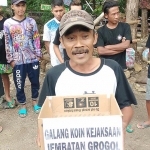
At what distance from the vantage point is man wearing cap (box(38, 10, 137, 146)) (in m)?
1.54

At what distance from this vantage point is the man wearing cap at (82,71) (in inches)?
60.7

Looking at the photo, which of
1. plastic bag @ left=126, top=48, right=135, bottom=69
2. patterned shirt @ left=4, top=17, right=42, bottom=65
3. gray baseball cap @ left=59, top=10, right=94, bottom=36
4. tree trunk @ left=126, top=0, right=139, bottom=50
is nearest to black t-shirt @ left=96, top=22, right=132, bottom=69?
patterned shirt @ left=4, top=17, right=42, bottom=65

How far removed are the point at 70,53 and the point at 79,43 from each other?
9 centimetres

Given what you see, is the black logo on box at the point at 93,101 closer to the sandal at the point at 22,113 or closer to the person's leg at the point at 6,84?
the sandal at the point at 22,113

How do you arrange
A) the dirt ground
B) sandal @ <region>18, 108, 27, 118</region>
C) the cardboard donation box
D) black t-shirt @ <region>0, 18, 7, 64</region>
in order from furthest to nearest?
sandal @ <region>18, 108, 27, 118</region>
black t-shirt @ <region>0, 18, 7, 64</region>
the dirt ground
the cardboard donation box

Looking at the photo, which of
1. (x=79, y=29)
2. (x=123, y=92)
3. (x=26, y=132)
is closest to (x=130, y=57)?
(x=26, y=132)

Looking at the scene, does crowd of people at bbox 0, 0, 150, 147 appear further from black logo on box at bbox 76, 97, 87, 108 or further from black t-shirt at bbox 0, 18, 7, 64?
black logo on box at bbox 76, 97, 87, 108

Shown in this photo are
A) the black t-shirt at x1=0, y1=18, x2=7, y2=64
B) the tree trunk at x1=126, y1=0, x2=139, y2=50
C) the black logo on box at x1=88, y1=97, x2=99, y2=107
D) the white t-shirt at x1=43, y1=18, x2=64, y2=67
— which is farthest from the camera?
the tree trunk at x1=126, y1=0, x2=139, y2=50

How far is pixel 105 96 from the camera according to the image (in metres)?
1.53

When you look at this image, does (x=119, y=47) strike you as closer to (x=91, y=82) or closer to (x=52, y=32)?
(x=52, y=32)

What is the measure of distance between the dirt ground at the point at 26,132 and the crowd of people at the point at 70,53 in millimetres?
113

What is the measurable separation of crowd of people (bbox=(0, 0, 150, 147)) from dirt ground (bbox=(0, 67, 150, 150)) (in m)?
0.11

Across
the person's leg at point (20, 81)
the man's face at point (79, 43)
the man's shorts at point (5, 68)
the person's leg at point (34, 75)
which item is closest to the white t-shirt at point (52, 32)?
the person's leg at point (34, 75)

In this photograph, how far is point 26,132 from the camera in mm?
3729
